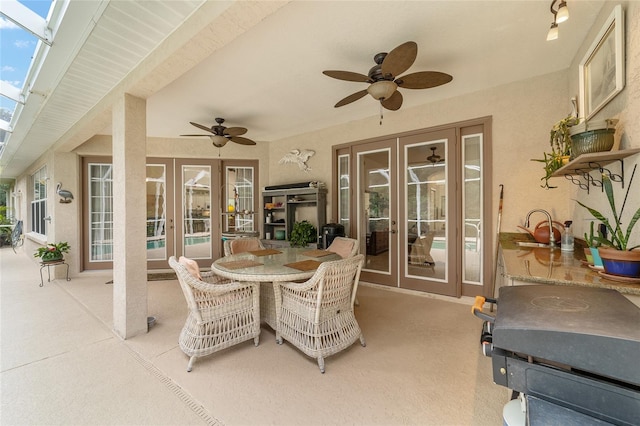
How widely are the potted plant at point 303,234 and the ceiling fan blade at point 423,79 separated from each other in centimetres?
283

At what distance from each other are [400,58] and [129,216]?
2.83 meters

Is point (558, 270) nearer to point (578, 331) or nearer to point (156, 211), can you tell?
point (578, 331)

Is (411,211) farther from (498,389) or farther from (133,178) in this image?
(133,178)

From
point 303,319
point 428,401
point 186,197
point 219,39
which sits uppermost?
point 219,39

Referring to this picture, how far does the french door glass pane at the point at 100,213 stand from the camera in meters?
5.33

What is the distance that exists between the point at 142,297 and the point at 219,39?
2524 mm

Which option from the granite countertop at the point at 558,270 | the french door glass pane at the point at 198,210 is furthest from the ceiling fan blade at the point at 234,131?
the granite countertop at the point at 558,270

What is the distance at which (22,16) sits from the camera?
1995 millimetres

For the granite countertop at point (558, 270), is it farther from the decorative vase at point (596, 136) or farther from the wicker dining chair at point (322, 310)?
the wicker dining chair at point (322, 310)

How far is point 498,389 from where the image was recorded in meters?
1.85

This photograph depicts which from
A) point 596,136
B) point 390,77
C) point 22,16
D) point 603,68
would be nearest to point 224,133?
point 22,16

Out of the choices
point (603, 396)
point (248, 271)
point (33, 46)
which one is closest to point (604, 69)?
point (603, 396)

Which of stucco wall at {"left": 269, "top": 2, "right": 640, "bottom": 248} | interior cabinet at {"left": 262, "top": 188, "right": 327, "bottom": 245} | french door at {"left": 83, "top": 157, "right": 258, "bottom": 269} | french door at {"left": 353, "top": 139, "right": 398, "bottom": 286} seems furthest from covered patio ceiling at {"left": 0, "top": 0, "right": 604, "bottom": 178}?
french door at {"left": 83, "top": 157, "right": 258, "bottom": 269}

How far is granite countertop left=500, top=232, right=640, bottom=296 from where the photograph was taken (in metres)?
1.28
